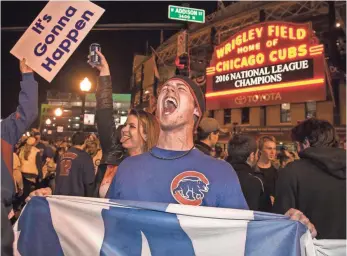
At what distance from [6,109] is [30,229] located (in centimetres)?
4753

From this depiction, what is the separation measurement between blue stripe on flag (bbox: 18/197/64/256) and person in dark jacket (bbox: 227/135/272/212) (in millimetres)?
2105

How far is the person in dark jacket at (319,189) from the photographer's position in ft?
10.0

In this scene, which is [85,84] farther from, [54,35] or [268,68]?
[268,68]

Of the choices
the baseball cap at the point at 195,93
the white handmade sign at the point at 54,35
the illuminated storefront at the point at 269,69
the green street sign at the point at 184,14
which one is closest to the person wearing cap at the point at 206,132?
the white handmade sign at the point at 54,35

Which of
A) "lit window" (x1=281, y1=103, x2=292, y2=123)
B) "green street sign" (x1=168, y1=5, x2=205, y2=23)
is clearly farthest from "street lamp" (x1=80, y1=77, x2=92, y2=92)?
"lit window" (x1=281, y1=103, x2=292, y2=123)

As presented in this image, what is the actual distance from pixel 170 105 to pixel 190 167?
0.44 metres

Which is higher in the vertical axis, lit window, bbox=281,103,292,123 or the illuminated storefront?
the illuminated storefront

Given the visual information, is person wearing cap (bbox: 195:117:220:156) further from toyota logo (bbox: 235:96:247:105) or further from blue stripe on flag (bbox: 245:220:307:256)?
toyota logo (bbox: 235:96:247:105)

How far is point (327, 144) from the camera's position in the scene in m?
3.32

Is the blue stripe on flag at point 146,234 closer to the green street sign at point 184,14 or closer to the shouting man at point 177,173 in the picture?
the shouting man at point 177,173

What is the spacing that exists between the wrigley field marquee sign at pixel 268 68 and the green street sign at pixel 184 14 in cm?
437

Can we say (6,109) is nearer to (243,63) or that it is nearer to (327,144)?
(243,63)

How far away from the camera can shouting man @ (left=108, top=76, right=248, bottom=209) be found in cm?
205

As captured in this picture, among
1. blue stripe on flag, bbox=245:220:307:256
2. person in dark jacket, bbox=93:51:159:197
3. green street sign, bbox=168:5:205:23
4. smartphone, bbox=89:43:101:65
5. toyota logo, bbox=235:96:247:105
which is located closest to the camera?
blue stripe on flag, bbox=245:220:307:256
